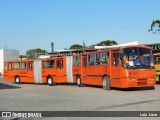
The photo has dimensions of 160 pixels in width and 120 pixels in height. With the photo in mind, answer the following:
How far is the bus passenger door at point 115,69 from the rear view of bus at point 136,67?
0.43 m

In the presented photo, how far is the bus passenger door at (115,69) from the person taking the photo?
1975cm

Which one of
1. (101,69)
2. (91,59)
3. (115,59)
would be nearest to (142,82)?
(115,59)

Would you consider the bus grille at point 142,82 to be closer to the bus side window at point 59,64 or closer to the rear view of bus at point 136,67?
the rear view of bus at point 136,67

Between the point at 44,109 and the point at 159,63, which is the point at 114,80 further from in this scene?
the point at 44,109

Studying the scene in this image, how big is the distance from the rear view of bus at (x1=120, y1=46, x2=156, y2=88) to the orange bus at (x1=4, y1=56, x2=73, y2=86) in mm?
A: 8264

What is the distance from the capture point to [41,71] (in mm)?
30266

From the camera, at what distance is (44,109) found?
40.6 feet

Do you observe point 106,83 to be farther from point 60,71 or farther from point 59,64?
point 59,64

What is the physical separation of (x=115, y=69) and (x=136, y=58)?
134cm

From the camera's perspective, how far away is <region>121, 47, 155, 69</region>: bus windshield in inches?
763

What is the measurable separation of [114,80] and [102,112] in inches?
363

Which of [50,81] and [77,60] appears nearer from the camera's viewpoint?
[77,60]

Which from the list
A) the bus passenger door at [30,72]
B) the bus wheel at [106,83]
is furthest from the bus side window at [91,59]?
the bus passenger door at [30,72]

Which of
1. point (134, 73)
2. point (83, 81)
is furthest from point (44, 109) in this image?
point (83, 81)
